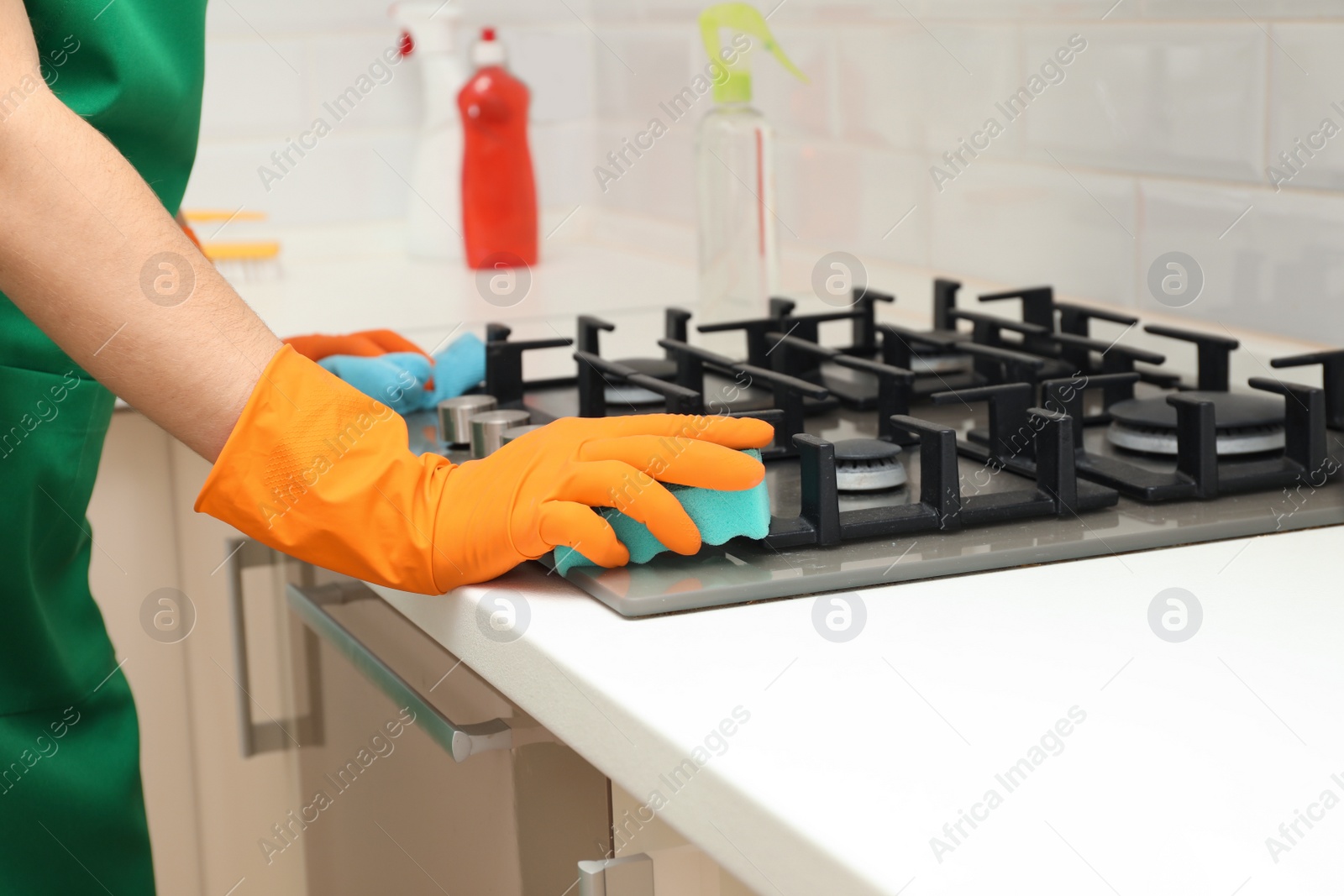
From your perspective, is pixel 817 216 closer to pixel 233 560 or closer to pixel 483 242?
pixel 483 242

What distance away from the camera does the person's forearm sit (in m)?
0.69

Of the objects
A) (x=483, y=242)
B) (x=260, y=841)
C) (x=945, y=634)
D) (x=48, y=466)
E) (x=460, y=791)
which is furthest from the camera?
(x=483, y=242)

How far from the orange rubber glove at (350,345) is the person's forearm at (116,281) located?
0.38 meters

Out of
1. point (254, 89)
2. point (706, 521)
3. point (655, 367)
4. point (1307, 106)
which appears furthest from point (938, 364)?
point (254, 89)

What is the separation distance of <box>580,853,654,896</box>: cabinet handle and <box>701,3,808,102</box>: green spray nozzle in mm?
862

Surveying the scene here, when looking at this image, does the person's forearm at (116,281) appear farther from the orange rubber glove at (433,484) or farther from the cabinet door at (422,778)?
the cabinet door at (422,778)

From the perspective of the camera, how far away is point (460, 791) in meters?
0.77

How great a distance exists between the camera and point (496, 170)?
1.90 metres

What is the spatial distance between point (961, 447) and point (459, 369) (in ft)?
1.32

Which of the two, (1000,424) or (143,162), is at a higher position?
(143,162)

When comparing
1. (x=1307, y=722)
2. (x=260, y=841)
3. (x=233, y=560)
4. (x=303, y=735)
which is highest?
(x=1307, y=722)

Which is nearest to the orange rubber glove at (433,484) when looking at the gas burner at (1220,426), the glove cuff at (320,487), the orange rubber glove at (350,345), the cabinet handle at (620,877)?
the glove cuff at (320,487)

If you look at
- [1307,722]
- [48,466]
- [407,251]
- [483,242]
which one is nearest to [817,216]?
[483,242]

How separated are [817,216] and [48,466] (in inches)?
38.2
